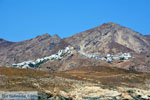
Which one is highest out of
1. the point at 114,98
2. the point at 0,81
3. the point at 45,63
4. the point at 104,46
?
the point at 104,46

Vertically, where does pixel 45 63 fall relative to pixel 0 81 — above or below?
above

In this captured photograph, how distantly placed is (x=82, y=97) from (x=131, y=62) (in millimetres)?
104789

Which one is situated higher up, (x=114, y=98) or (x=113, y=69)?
(x=113, y=69)

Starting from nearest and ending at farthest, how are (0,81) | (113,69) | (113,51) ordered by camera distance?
(0,81) < (113,69) < (113,51)

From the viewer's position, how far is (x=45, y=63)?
126688 mm

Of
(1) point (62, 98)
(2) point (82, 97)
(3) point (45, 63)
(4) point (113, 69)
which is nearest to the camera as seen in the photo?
(1) point (62, 98)

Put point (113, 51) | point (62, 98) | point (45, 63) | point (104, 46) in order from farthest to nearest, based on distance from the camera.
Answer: point (104, 46)
point (113, 51)
point (45, 63)
point (62, 98)

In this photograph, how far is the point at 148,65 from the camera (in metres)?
136

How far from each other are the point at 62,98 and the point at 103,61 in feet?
333

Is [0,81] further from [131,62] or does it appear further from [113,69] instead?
[131,62]

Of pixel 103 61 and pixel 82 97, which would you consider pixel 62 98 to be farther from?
pixel 103 61

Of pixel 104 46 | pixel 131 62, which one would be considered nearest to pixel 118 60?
pixel 131 62

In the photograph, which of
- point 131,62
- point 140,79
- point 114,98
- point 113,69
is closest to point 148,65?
point 131,62

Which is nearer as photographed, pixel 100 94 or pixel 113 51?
pixel 100 94
